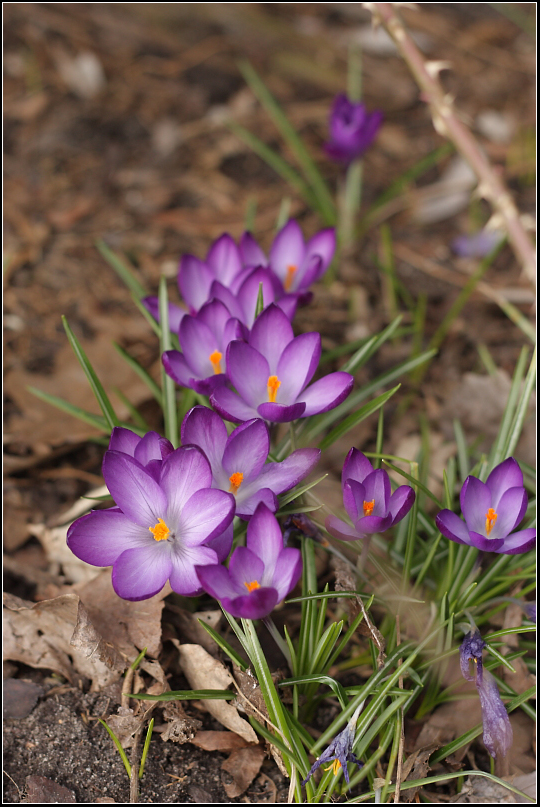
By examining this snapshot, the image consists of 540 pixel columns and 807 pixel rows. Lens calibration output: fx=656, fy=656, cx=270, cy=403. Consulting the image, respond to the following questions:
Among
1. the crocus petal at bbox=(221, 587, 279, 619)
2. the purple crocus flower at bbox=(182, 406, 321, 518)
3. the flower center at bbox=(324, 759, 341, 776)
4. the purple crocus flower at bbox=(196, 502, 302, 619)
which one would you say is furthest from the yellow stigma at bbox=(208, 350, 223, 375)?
the flower center at bbox=(324, 759, 341, 776)

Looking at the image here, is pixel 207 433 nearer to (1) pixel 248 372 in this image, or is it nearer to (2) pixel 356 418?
(1) pixel 248 372

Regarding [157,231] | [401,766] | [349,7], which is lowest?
[401,766]

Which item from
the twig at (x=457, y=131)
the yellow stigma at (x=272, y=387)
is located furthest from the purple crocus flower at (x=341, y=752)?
the twig at (x=457, y=131)

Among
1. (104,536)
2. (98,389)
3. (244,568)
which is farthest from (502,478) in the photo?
(98,389)

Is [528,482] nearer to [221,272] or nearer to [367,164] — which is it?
[221,272]

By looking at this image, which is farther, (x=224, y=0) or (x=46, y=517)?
(x=224, y=0)

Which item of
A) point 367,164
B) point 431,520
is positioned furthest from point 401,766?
point 367,164

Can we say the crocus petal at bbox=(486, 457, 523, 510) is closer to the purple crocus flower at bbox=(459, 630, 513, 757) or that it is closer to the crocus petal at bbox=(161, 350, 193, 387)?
the purple crocus flower at bbox=(459, 630, 513, 757)
